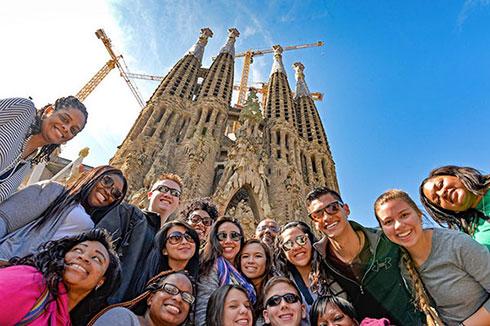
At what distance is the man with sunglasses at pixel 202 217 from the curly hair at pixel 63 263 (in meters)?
1.77

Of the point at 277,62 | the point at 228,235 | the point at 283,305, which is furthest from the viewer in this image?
the point at 277,62

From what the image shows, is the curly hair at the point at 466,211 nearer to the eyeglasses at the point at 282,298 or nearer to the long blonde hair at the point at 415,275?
the long blonde hair at the point at 415,275

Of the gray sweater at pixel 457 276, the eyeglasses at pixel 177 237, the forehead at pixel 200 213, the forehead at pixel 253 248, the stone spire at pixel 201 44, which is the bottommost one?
the gray sweater at pixel 457 276

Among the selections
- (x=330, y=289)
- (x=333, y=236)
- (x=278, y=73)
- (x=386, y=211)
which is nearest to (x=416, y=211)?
(x=386, y=211)

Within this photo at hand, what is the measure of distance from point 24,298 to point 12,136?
1.43m

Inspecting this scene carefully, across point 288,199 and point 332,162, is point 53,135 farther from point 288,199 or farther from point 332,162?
point 332,162

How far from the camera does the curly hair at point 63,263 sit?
1826 millimetres

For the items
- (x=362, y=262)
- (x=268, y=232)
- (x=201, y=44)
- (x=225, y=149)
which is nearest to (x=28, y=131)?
(x=362, y=262)

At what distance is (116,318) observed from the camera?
1.94 meters

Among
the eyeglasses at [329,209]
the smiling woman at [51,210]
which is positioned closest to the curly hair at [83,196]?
the smiling woman at [51,210]

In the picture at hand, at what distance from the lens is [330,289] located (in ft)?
9.78

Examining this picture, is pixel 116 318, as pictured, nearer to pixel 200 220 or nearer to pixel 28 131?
pixel 28 131

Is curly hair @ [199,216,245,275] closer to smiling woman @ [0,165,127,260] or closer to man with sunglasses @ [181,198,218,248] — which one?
man with sunglasses @ [181,198,218,248]

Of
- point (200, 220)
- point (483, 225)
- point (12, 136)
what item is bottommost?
point (483, 225)
